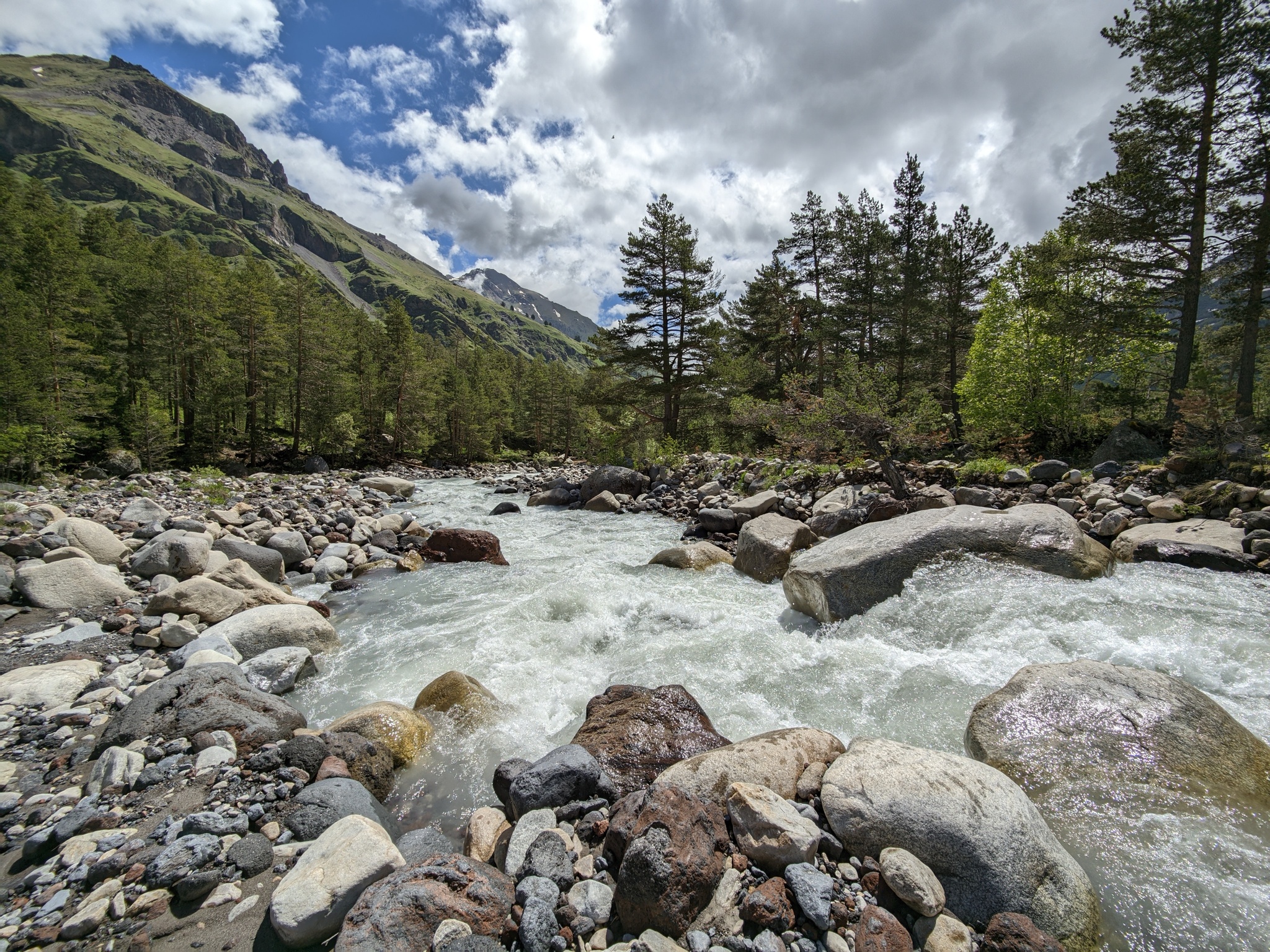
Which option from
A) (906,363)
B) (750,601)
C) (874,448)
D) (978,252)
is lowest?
(750,601)

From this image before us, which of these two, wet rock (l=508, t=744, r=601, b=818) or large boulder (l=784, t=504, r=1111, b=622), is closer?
wet rock (l=508, t=744, r=601, b=818)

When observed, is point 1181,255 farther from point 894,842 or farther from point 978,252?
point 894,842

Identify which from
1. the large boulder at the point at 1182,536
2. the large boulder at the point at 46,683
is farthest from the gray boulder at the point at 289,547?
the large boulder at the point at 1182,536

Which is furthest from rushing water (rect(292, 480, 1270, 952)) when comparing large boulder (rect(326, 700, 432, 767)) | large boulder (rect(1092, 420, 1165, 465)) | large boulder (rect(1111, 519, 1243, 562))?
large boulder (rect(1092, 420, 1165, 465))

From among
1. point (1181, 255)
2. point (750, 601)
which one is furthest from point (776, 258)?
point (750, 601)

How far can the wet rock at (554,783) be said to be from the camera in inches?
146

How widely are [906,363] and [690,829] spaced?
30.5 metres

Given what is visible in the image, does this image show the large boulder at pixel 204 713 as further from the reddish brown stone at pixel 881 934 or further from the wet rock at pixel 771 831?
the reddish brown stone at pixel 881 934

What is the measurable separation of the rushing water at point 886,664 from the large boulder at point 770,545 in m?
0.47

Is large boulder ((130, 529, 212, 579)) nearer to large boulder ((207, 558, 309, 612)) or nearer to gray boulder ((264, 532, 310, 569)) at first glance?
large boulder ((207, 558, 309, 612))

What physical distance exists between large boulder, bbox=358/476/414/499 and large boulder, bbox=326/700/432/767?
2051cm

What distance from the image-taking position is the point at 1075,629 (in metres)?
5.92

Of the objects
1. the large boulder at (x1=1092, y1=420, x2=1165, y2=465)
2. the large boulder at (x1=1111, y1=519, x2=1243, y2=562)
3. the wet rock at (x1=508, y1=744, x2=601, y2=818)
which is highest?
the large boulder at (x1=1092, y1=420, x2=1165, y2=465)

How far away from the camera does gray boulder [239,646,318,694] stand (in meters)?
5.90
